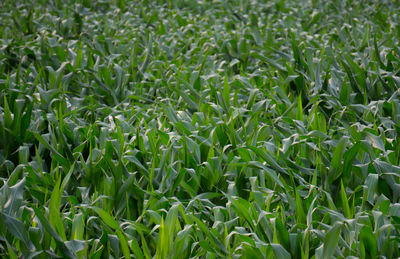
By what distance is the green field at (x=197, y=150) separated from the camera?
5.47 ft

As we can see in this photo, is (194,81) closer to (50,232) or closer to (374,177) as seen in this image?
(374,177)

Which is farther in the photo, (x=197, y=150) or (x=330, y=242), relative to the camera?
(x=197, y=150)

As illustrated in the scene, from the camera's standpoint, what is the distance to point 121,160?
2051 mm

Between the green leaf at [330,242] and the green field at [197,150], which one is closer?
the green leaf at [330,242]

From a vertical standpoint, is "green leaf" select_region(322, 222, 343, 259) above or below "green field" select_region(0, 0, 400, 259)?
above

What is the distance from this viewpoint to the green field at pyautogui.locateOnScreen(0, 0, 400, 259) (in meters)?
1.67

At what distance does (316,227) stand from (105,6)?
397 cm

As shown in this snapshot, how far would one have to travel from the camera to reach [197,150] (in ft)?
7.30

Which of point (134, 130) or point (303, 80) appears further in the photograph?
point (303, 80)

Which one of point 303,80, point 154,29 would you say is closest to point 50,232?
point 303,80

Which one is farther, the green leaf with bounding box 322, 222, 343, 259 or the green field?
the green field

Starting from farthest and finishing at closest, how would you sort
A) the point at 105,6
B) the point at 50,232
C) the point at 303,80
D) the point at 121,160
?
the point at 105,6
the point at 303,80
the point at 121,160
the point at 50,232

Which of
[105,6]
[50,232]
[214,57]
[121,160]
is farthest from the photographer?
[105,6]

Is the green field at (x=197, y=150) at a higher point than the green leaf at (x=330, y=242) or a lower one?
lower
